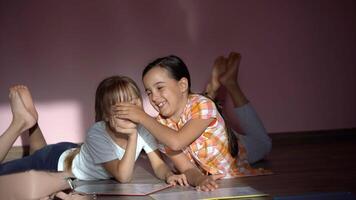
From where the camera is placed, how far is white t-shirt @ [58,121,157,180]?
6.59 ft

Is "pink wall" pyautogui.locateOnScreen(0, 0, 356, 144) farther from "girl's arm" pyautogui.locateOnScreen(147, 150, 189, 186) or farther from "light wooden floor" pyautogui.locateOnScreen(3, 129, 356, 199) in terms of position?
"girl's arm" pyautogui.locateOnScreen(147, 150, 189, 186)

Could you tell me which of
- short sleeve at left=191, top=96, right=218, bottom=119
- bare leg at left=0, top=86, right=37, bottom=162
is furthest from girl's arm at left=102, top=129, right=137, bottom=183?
bare leg at left=0, top=86, right=37, bottom=162

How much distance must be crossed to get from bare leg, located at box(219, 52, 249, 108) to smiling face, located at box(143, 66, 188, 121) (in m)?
0.54

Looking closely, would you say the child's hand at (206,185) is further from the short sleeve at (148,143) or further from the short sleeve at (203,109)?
the short sleeve at (148,143)

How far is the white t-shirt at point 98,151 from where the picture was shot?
79.1 inches

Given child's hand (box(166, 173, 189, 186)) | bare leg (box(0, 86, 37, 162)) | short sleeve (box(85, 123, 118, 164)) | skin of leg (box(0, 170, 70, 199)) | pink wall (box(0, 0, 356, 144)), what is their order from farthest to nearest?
pink wall (box(0, 0, 356, 144)) < bare leg (box(0, 86, 37, 162)) < short sleeve (box(85, 123, 118, 164)) < child's hand (box(166, 173, 189, 186)) < skin of leg (box(0, 170, 70, 199))

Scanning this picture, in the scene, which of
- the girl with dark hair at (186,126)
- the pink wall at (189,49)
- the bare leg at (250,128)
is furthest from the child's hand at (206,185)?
the pink wall at (189,49)

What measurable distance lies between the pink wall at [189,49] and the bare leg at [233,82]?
1.21ft

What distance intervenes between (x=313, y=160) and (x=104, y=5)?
1260 mm

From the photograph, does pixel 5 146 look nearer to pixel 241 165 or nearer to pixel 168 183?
pixel 168 183

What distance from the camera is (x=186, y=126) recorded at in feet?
6.12

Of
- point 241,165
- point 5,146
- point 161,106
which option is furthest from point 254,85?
point 5,146

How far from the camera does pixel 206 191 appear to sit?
1778 mm

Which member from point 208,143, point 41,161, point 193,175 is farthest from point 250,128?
point 41,161
